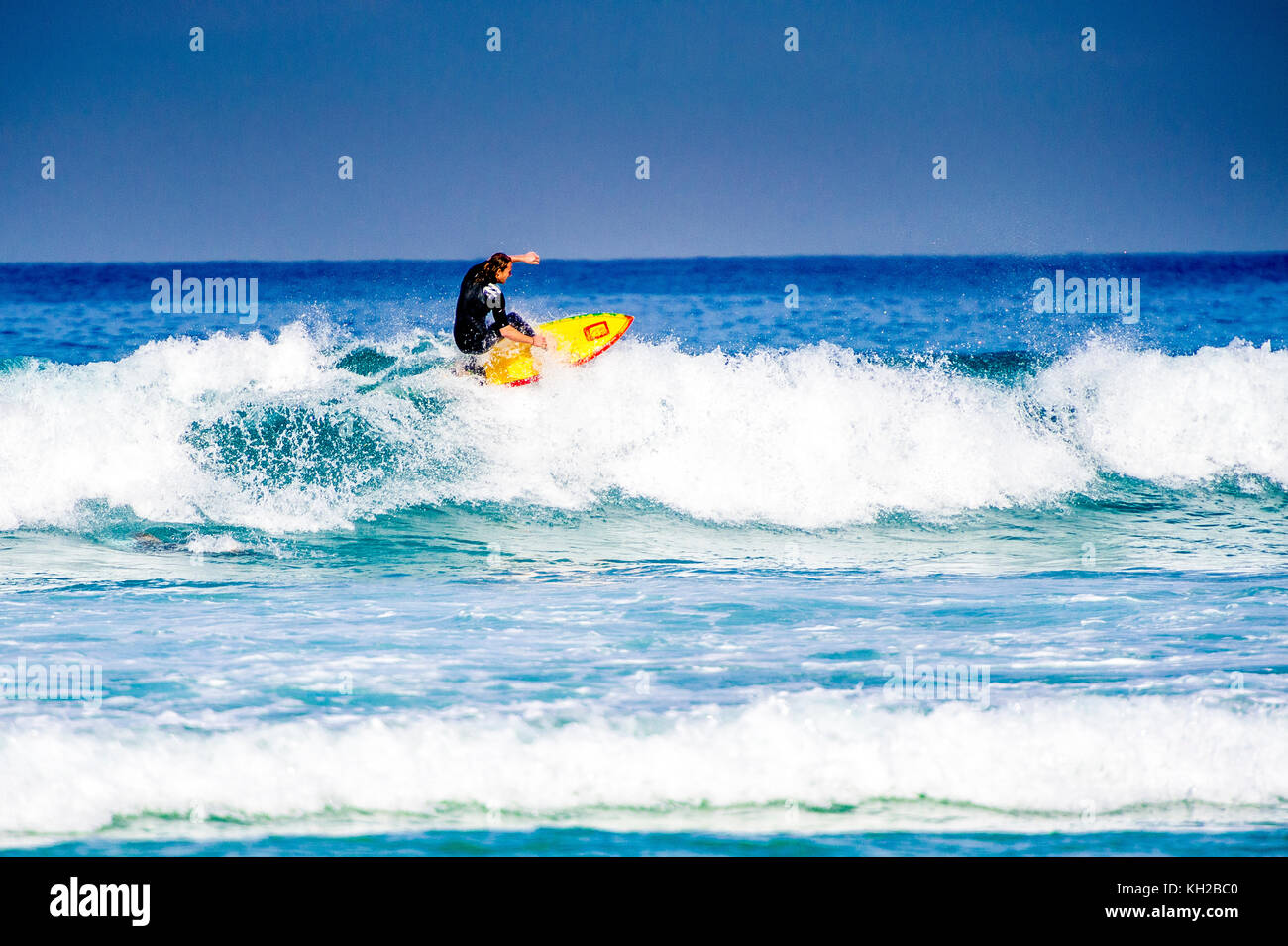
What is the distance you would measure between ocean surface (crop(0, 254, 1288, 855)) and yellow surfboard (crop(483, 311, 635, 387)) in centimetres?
17

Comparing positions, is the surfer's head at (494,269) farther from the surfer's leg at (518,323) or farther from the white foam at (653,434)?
the white foam at (653,434)

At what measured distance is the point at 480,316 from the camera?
878 centimetres

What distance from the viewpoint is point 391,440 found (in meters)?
9.38

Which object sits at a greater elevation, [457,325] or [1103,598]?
[457,325]

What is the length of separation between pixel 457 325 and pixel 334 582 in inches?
114

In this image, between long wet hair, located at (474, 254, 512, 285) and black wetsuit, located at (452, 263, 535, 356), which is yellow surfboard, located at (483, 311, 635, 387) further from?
long wet hair, located at (474, 254, 512, 285)

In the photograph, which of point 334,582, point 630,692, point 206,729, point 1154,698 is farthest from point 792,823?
point 334,582

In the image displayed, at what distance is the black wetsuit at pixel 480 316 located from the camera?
8.63m

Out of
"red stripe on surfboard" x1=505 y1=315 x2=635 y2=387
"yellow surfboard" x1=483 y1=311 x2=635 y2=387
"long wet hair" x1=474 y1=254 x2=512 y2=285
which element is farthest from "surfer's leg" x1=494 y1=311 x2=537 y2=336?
"red stripe on surfboard" x1=505 y1=315 x2=635 y2=387

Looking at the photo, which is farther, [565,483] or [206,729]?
[565,483]

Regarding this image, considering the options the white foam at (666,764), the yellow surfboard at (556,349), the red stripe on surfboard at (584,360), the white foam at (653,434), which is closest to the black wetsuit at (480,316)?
the yellow surfboard at (556,349)

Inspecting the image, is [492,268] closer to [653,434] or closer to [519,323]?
[519,323]

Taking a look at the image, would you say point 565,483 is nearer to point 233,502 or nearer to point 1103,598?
point 233,502

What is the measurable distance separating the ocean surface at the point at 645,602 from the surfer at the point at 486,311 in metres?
0.80
